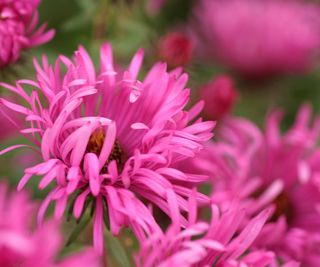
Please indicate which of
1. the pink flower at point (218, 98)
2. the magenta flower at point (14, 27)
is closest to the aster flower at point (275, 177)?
the pink flower at point (218, 98)

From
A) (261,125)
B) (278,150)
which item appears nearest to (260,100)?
(261,125)

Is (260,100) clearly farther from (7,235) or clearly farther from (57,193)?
(7,235)

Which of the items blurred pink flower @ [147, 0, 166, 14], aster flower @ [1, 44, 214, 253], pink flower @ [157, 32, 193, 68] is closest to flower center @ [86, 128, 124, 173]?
aster flower @ [1, 44, 214, 253]

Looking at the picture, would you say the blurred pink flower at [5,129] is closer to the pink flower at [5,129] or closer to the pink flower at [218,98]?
the pink flower at [5,129]

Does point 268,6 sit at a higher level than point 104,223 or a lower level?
higher

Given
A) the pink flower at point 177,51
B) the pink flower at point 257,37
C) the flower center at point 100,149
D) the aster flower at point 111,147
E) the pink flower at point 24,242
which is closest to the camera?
the pink flower at point 24,242

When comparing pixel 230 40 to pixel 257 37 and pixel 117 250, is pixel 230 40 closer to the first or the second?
pixel 257 37

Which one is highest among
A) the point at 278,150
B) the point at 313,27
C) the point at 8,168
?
the point at 313,27

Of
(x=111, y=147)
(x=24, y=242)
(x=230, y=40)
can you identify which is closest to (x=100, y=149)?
(x=111, y=147)
